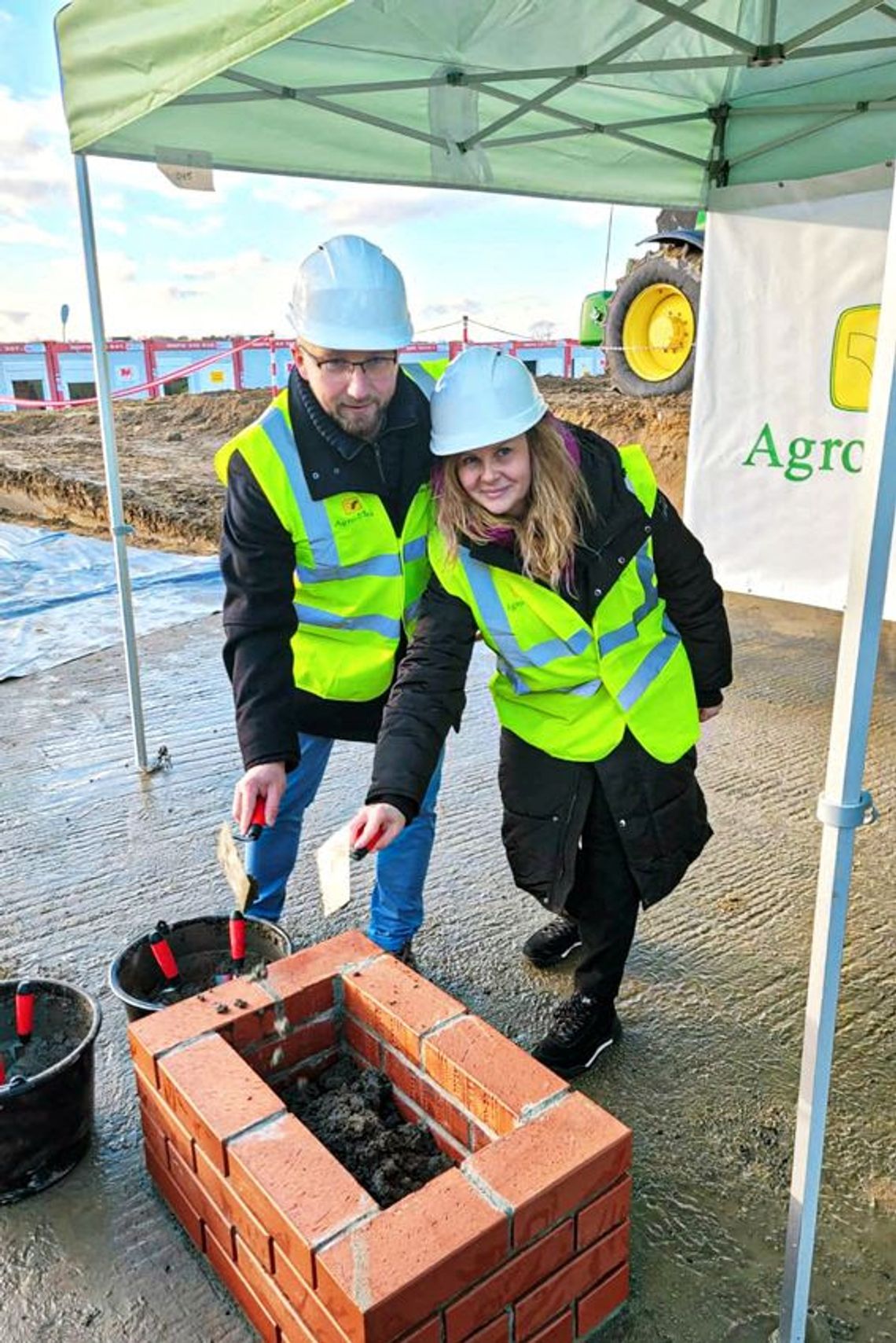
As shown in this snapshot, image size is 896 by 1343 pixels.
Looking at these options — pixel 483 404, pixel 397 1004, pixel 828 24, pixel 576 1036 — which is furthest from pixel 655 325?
pixel 397 1004

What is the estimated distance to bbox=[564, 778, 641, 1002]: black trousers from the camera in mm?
2221

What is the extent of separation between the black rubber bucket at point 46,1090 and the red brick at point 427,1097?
2.09 feet

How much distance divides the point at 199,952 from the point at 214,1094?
70 cm

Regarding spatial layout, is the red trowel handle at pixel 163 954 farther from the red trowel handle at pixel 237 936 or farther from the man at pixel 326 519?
the man at pixel 326 519

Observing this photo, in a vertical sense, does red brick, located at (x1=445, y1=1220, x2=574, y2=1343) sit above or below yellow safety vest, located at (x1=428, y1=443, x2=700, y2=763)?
below

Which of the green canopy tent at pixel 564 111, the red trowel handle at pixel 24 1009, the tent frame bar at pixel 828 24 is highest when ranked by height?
the tent frame bar at pixel 828 24

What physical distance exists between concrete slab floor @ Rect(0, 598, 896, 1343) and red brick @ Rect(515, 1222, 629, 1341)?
14cm

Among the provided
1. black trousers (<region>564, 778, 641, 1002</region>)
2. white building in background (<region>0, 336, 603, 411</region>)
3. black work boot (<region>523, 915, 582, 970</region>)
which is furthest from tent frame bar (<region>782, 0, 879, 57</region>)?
white building in background (<region>0, 336, 603, 411</region>)

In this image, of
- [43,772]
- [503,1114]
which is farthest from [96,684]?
[503,1114]

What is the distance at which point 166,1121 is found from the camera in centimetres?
187

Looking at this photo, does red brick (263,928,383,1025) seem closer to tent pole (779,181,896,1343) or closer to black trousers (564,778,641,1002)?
black trousers (564,778,641,1002)

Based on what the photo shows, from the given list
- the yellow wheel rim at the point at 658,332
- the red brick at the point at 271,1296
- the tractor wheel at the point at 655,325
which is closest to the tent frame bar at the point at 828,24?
the red brick at the point at 271,1296

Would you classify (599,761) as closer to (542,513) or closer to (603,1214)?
(542,513)

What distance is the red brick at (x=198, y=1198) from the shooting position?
5.74 ft
